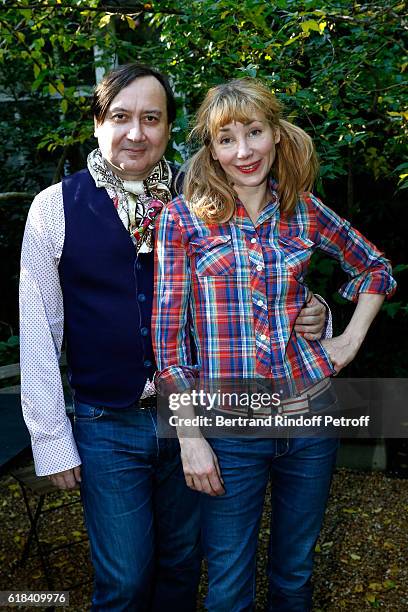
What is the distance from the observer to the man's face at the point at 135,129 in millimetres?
2166

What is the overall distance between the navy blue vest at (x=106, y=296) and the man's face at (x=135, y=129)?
0.41 feet

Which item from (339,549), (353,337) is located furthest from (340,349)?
(339,549)

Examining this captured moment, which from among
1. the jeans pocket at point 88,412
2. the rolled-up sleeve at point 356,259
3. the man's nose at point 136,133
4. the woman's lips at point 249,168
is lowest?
the jeans pocket at point 88,412

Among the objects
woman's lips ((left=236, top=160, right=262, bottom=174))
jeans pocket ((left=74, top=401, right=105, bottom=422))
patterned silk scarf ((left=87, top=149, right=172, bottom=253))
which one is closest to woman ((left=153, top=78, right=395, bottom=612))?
woman's lips ((left=236, top=160, right=262, bottom=174))

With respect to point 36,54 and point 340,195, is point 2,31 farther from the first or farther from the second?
point 340,195

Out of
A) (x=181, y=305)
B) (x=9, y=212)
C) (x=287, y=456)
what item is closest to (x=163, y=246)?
(x=181, y=305)

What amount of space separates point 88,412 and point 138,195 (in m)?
0.67

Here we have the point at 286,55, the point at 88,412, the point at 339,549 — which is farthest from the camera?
the point at 339,549

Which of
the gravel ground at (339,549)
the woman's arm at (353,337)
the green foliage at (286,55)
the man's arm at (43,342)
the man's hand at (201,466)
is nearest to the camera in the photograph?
the man's hand at (201,466)

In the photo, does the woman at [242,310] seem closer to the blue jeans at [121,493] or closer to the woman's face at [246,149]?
the woman's face at [246,149]

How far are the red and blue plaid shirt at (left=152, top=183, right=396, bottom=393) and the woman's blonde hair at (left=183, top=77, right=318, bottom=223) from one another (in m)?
0.05

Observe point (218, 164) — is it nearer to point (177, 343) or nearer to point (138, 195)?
point (138, 195)

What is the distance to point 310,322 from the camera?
2121 millimetres

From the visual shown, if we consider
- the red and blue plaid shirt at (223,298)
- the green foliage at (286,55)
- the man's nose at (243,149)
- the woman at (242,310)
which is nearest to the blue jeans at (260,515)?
the woman at (242,310)
